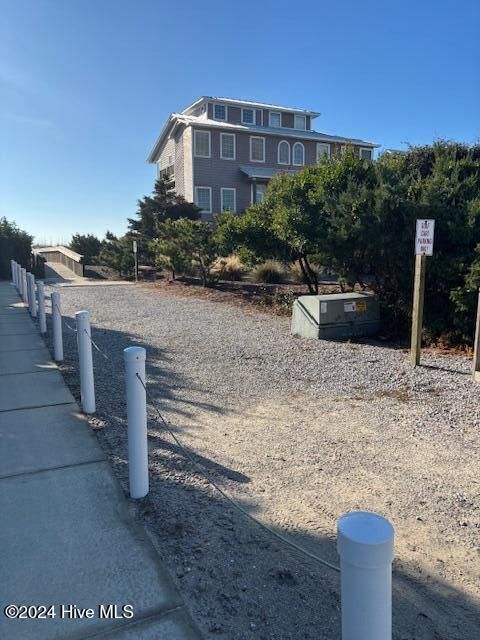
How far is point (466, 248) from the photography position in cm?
776

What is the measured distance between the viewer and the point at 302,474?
12.2 feet

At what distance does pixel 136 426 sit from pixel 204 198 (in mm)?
27616

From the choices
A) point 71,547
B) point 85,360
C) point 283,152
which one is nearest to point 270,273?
point 85,360

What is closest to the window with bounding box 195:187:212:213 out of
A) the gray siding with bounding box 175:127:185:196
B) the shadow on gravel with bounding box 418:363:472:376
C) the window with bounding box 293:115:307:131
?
the gray siding with bounding box 175:127:185:196

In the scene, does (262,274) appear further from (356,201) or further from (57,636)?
(57,636)

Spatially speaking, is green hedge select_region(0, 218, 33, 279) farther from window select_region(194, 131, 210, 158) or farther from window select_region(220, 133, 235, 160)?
window select_region(220, 133, 235, 160)

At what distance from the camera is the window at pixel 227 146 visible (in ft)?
97.6

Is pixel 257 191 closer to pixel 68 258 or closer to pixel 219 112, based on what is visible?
pixel 219 112

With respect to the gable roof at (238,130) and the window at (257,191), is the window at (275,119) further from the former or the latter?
the window at (257,191)

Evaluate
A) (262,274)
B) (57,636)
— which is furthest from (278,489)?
(262,274)

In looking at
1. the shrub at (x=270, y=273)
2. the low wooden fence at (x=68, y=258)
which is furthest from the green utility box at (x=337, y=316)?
the low wooden fence at (x=68, y=258)

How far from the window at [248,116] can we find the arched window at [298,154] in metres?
3.53

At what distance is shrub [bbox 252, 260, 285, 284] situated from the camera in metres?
17.7

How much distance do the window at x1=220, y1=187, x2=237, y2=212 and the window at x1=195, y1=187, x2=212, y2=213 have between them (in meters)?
0.85
